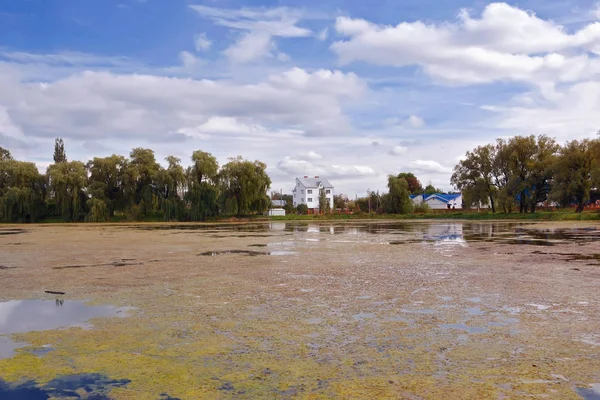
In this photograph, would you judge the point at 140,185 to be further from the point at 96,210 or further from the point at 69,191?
the point at 69,191

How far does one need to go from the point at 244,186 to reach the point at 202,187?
509cm

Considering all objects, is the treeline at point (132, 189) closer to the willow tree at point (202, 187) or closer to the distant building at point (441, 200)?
the willow tree at point (202, 187)

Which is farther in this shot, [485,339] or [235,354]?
[485,339]

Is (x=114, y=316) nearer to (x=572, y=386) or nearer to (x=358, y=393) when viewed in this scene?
(x=358, y=393)

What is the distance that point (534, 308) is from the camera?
9.03 m

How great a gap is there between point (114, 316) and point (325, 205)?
7065 centimetres

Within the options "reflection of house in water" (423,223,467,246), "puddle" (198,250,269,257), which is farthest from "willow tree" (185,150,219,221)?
"puddle" (198,250,269,257)

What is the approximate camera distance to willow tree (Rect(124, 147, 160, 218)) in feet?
207

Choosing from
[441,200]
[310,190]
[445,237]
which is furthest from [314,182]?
[445,237]

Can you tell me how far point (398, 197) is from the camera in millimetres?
71000

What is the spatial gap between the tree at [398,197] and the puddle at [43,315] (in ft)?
206

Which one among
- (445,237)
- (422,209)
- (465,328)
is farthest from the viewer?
(422,209)

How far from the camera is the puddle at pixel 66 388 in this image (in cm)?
511

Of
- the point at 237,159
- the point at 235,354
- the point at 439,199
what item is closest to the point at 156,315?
the point at 235,354
